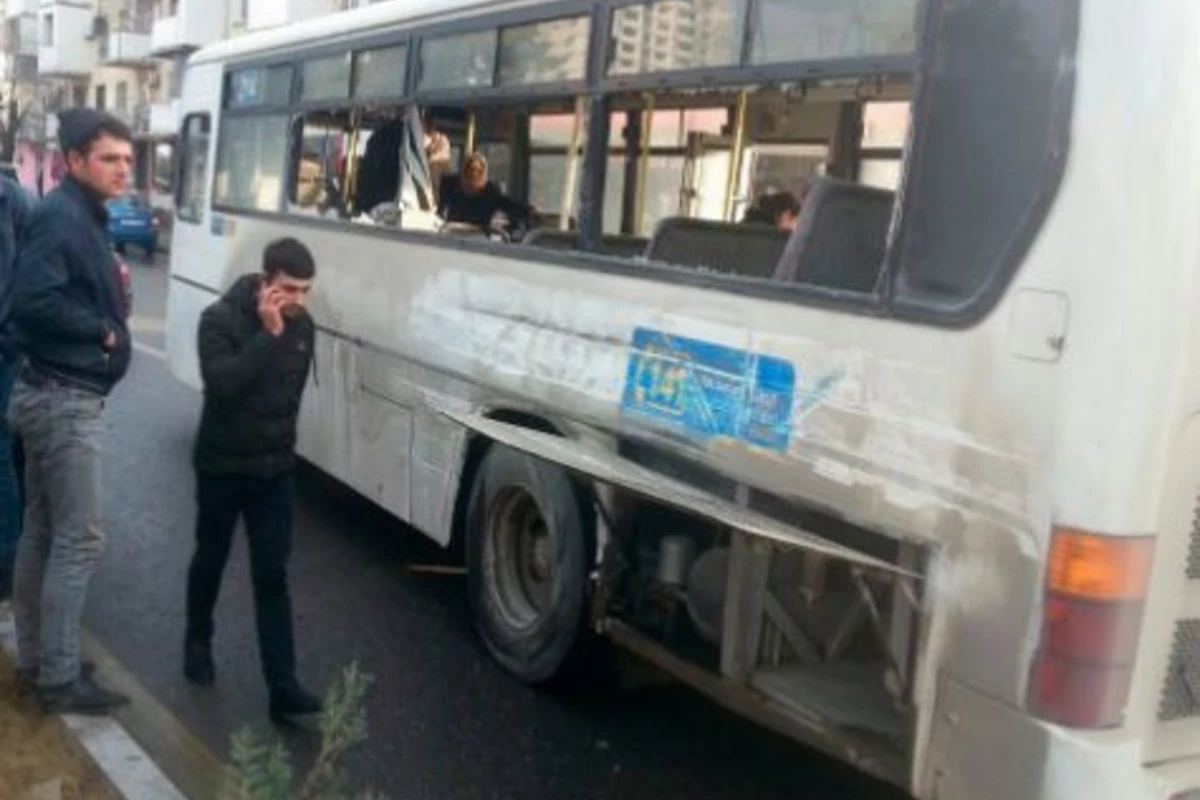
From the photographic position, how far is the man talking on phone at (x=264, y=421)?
4.63 m

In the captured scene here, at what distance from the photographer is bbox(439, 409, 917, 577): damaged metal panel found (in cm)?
350

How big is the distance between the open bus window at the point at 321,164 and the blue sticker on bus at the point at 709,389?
3.33m

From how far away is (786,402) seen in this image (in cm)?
395

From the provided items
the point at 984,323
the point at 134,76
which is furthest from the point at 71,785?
the point at 134,76

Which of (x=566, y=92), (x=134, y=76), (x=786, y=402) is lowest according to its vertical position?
(x=786, y=402)

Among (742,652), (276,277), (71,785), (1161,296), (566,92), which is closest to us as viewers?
(1161,296)

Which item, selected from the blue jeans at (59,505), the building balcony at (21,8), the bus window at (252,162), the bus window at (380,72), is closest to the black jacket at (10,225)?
the blue jeans at (59,505)

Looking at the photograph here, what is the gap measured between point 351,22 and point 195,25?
40.1m

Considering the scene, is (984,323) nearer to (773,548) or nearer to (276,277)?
(773,548)

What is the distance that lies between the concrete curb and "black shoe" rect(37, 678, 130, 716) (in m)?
0.03

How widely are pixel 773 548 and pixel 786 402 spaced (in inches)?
17.4

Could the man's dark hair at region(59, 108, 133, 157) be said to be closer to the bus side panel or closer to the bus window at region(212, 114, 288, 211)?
the bus window at region(212, 114, 288, 211)

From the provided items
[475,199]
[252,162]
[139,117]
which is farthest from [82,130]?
[139,117]

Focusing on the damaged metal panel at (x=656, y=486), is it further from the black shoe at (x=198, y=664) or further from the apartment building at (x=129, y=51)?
the apartment building at (x=129, y=51)
